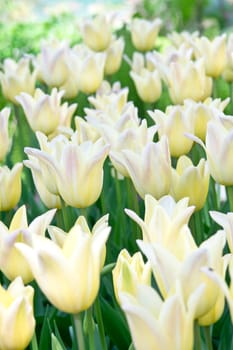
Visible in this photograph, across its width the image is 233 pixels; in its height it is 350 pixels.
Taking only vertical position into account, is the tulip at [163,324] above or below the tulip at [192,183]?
above

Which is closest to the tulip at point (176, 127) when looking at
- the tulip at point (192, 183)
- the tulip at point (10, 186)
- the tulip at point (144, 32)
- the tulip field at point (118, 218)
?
the tulip field at point (118, 218)

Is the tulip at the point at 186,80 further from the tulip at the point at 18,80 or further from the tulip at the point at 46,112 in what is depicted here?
the tulip at the point at 18,80

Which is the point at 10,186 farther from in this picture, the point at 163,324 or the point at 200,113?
the point at 163,324

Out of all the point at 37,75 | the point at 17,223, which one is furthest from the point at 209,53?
the point at 17,223

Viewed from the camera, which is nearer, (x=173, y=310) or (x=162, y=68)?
(x=173, y=310)

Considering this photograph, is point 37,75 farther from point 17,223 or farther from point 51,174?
point 17,223

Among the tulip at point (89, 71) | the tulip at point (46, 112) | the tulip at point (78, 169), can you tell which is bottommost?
the tulip at point (89, 71)

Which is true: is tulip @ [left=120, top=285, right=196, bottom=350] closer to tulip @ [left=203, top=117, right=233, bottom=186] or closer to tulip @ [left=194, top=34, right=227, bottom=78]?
tulip @ [left=203, top=117, right=233, bottom=186]
